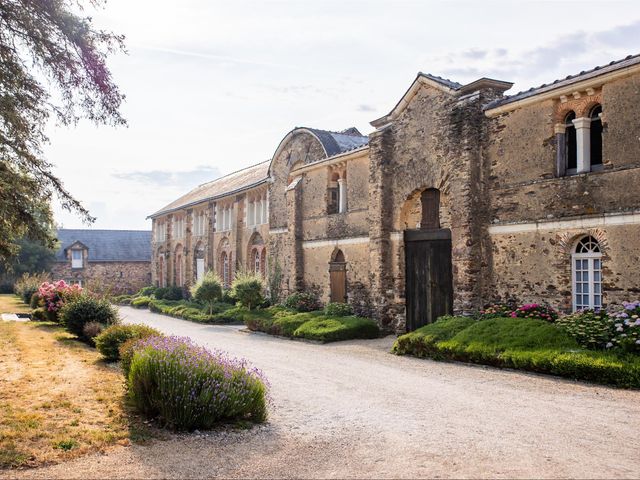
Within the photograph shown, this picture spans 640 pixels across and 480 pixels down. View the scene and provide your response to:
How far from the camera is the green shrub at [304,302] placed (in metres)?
22.9

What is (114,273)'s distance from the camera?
54625 millimetres

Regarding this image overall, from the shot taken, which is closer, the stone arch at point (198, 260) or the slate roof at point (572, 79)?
the slate roof at point (572, 79)

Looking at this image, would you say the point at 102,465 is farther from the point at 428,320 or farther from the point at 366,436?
the point at 428,320

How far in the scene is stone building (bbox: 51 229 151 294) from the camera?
53.0 metres

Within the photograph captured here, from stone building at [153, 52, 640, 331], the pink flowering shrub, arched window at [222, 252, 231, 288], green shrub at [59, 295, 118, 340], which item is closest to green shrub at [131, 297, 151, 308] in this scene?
arched window at [222, 252, 231, 288]

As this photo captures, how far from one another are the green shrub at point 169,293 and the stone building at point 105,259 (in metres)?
11.9

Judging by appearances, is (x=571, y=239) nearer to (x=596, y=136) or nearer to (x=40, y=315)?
(x=596, y=136)

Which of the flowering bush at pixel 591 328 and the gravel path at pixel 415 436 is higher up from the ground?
the flowering bush at pixel 591 328

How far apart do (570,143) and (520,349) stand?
528cm

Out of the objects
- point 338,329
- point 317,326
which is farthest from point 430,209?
point 317,326

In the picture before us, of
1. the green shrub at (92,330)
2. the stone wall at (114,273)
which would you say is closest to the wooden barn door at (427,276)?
the green shrub at (92,330)

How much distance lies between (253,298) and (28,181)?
48.9ft

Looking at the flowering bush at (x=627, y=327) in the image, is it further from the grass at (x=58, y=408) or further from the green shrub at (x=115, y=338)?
the green shrub at (x=115, y=338)

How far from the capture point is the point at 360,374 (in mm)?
11578
